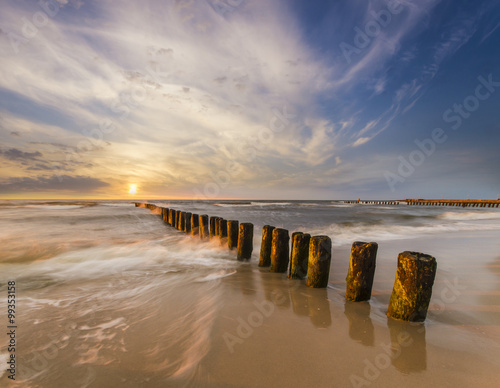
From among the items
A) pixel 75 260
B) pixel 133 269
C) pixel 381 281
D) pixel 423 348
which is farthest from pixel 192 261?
pixel 423 348

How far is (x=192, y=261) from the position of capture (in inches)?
237

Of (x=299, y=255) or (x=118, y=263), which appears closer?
(x=299, y=255)

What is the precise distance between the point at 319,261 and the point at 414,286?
1365 millimetres

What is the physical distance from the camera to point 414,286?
2658 mm

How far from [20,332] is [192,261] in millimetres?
3505

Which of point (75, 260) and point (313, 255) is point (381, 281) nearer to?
point (313, 255)

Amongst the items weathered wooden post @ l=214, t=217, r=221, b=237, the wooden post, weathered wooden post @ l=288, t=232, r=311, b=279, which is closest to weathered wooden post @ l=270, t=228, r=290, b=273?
weathered wooden post @ l=288, t=232, r=311, b=279

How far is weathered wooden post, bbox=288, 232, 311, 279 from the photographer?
167 inches

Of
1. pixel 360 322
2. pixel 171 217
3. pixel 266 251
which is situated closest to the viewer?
pixel 360 322

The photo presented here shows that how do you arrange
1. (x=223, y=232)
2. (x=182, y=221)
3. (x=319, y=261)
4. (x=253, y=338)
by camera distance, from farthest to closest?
1. (x=182, y=221)
2. (x=223, y=232)
3. (x=319, y=261)
4. (x=253, y=338)

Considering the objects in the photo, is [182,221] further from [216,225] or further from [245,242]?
[245,242]

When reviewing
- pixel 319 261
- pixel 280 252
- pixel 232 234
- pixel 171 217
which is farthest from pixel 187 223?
pixel 319 261

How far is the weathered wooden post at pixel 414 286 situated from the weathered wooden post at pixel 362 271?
1.48 ft

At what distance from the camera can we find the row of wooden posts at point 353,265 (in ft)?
8.69
